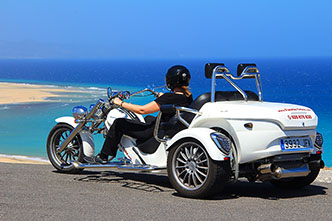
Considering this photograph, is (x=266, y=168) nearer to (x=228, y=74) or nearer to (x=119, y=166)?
(x=228, y=74)

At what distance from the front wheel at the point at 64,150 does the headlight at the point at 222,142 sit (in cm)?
258

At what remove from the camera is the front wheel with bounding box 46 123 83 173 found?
9070 mm

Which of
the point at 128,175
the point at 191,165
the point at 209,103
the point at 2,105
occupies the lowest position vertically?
the point at 2,105

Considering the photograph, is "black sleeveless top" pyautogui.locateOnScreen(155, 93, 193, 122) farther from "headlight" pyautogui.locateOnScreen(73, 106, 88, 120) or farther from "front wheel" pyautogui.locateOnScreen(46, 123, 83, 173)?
"front wheel" pyautogui.locateOnScreen(46, 123, 83, 173)

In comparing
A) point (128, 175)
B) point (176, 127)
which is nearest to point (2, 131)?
point (128, 175)

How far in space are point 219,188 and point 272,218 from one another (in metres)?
0.92

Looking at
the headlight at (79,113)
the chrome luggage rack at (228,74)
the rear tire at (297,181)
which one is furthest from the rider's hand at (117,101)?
the rear tire at (297,181)

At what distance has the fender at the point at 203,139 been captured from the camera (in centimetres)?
695

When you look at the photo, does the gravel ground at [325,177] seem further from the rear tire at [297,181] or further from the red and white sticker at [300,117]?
the red and white sticker at [300,117]

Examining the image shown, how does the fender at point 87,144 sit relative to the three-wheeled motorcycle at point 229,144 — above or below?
below

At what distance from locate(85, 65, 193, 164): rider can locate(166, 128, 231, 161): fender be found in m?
0.61

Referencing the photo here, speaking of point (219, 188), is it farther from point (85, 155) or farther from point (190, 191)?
point (85, 155)

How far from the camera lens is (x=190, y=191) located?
7.23 meters

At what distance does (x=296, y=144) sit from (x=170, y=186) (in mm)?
1843
